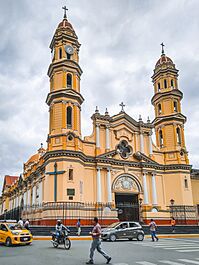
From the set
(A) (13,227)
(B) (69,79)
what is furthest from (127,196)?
(A) (13,227)

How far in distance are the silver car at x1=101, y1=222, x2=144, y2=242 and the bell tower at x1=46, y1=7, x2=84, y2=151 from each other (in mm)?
12538

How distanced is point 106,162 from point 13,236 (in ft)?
64.1

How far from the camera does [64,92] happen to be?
116 feet

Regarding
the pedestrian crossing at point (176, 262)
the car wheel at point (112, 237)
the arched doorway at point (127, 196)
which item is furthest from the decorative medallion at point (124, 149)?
the pedestrian crossing at point (176, 262)

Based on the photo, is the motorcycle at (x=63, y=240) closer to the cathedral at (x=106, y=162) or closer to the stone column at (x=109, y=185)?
the cathedral at (x=106, y=162)

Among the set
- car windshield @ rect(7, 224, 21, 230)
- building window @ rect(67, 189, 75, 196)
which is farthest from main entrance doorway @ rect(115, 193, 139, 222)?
car windshield @ rect(7, 224, 21, 230)

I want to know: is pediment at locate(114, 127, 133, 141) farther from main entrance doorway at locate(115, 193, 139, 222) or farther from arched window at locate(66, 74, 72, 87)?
arched window at locate(66, 74, 72, 87)

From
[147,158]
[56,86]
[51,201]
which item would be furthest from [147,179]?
[56,86]

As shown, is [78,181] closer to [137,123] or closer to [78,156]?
[78,156]

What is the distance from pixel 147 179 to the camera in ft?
126

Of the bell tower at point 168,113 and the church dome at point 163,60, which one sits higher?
the church dome at point 163,60

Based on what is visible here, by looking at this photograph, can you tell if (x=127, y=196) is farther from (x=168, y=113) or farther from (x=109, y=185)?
(x=168, y=113)

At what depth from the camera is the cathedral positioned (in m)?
32.3

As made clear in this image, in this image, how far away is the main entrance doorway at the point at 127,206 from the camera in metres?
36.0
